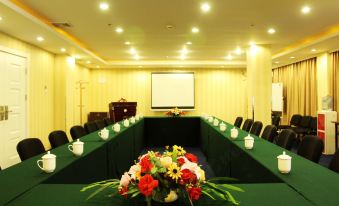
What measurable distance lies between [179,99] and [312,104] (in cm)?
480

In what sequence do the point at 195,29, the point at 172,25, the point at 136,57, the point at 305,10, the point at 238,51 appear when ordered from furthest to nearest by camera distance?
the point at 136,57
the point at 238,51
the point at 195,29
the point at 172,25
the point at 305,10

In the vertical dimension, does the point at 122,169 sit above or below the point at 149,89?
below

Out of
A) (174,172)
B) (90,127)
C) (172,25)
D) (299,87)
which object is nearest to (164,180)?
(174,172)

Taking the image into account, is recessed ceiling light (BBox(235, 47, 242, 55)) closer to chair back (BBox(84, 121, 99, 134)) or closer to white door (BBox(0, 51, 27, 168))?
chair back (BBox(84, 121, 99, 134))

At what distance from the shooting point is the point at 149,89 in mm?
11766

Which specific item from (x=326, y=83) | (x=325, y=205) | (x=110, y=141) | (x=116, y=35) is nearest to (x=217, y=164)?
(x=110, y=141)

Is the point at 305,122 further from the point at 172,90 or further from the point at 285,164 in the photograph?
the point at 285,164

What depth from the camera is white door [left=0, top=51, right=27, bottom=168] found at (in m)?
5.50

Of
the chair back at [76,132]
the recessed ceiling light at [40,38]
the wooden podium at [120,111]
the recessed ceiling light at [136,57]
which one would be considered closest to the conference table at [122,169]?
the chair back at [76,132]

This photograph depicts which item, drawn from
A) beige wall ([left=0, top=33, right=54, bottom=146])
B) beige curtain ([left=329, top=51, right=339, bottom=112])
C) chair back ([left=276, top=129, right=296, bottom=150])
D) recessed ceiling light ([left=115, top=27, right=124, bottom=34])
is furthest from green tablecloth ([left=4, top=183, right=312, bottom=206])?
beige curtain ([left=329, top=51, right=339, bottom=112])

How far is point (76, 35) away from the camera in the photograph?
660cm

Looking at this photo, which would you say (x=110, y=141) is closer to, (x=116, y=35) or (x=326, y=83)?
(x=116, y=35)

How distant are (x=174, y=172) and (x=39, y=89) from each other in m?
6.78

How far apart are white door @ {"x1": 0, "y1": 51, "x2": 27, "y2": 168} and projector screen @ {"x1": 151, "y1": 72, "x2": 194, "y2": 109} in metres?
5.84
